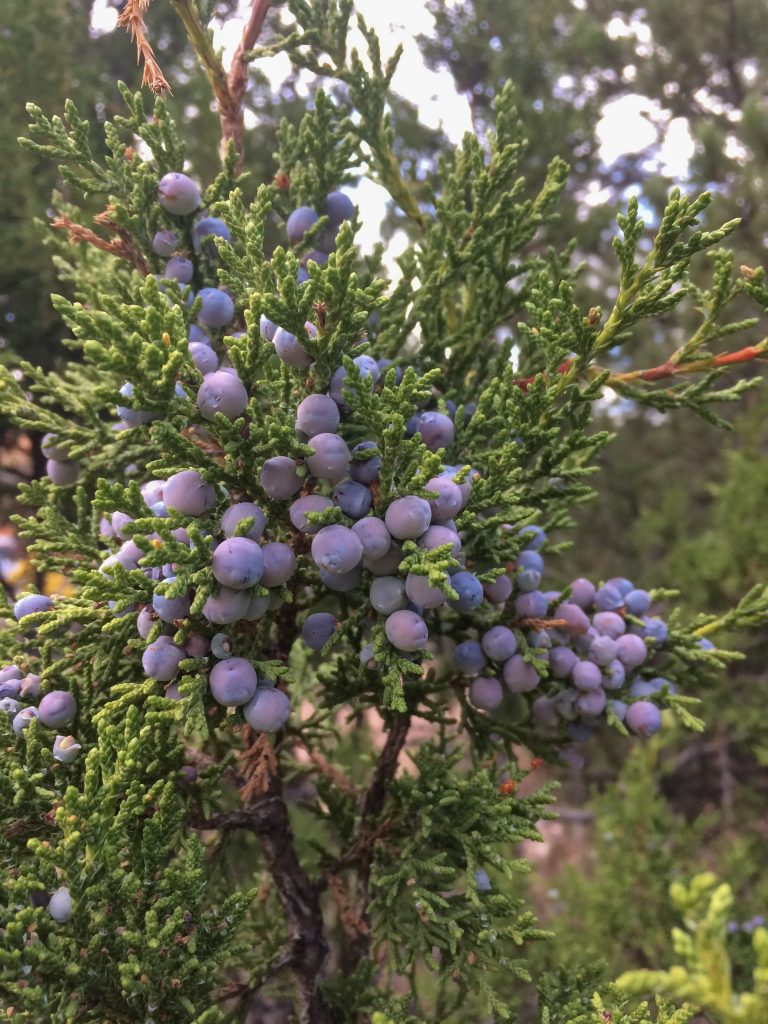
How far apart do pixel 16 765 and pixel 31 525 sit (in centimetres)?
53

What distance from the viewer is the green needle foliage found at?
1.19 meters

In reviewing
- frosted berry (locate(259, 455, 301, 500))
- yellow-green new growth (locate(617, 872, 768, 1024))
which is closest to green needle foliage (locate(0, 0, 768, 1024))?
frosted berry (locate(259, 455, 301, 500))

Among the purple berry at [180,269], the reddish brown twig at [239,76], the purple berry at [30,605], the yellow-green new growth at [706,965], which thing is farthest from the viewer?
the reddish brown twig at [239,76]

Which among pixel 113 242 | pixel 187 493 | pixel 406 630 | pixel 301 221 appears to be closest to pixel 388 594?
pixel 406 630

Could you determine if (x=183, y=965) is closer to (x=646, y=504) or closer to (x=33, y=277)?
(x=33, y=277)

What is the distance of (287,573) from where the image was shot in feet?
4.08

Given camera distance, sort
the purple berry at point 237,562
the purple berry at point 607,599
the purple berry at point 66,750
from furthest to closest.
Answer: the purple berry at point 607,599, the purple berry at point 66,750, the purple berry at point 237,562

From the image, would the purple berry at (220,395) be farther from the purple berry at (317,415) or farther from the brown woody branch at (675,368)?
the brown woody branch at (675,368)

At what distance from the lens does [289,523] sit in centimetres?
138

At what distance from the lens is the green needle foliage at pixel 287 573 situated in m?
1.19

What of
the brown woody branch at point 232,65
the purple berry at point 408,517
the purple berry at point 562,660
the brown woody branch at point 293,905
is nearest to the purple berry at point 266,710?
the purple berry at point 408,517

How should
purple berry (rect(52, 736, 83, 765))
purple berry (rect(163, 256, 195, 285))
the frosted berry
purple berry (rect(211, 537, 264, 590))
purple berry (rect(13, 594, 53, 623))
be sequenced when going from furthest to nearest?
purple berry (rect(163, 256, 195, 285)) < purple berry (rect(13, 594, 53, 623)) < purple berry (rect(52, 736, 83, 765)) < the frosted berry < purple berry (rect(211, 537, 264, 590))

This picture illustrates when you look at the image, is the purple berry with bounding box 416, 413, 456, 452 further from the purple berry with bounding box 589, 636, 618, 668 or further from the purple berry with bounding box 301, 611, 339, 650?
the purple berry with bounding box 589, 636, 618, 668

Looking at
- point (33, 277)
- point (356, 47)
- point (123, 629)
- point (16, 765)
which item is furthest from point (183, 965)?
point (33, 277)
